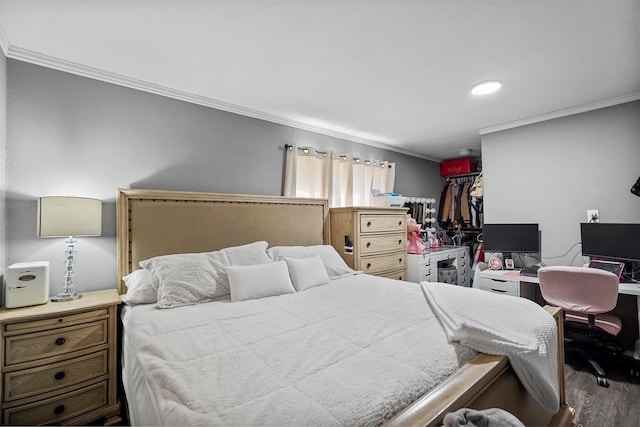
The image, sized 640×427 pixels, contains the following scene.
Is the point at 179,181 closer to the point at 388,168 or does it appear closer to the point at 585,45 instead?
the point at 388,168

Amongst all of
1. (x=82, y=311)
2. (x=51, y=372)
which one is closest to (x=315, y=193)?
(x=82, y=311)

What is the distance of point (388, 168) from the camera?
4262mm

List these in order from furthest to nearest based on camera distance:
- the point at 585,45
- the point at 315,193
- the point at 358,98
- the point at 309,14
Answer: the point at 315,193, the point at 358,98, the point at 585,45, the point at 309,14

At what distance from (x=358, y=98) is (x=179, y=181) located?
184cm

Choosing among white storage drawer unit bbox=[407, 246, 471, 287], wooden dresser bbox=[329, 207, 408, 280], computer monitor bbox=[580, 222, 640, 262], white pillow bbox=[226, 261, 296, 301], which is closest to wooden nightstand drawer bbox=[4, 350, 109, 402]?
white pillow bbox=[226, 261, 296, 301]

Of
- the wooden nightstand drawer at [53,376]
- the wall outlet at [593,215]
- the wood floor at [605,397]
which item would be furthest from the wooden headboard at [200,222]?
the wall outlet at [593,215]

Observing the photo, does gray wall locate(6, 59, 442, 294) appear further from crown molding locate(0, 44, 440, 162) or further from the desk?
the desk

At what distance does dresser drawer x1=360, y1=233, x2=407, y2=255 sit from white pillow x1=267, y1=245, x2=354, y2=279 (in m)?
0.48

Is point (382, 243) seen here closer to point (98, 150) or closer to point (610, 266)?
point (610, 266)

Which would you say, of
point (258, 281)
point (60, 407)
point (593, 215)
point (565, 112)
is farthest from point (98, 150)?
point (593, 215)

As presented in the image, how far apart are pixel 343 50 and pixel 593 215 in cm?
305

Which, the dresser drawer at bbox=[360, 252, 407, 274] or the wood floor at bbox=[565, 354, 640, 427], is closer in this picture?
the wood floor at bbox=[565, 354, 640, 427]

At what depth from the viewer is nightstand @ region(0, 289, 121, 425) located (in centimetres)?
150

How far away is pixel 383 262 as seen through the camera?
3.31 m
